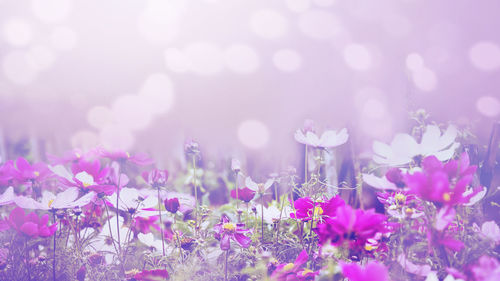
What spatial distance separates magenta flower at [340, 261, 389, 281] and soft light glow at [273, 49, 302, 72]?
157 centimetres

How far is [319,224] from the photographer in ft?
2.38

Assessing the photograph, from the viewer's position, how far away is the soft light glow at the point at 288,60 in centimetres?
201

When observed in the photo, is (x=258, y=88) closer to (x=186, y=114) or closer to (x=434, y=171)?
(x=186, y=114)

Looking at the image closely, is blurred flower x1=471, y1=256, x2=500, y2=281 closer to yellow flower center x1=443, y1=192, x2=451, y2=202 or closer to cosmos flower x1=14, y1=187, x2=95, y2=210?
yellow flower center x1=443, y1=192, x2=451, y2=202

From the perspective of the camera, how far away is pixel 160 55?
2275 millimetres

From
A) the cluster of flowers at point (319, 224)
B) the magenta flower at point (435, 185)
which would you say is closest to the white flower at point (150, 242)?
the cluster of flowers at point (319, 224)

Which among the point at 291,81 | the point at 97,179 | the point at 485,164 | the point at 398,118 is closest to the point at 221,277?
the point at 97,179

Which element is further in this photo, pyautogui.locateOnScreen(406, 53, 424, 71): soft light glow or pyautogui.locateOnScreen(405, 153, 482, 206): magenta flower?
pyautogui.locateOnScreen(406, 53, 424, 71): soft light glow

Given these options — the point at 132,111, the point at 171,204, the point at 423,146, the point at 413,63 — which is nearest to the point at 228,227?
the point at 171,204

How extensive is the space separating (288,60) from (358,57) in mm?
414

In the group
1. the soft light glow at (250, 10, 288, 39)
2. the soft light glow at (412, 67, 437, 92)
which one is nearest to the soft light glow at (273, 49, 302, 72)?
the soft light glow at (250, 10, 288, 39)

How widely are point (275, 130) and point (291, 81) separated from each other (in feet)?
0.88

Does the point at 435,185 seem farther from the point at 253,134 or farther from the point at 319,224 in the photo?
the point at 253,134

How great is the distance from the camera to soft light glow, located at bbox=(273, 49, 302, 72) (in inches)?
79.0
